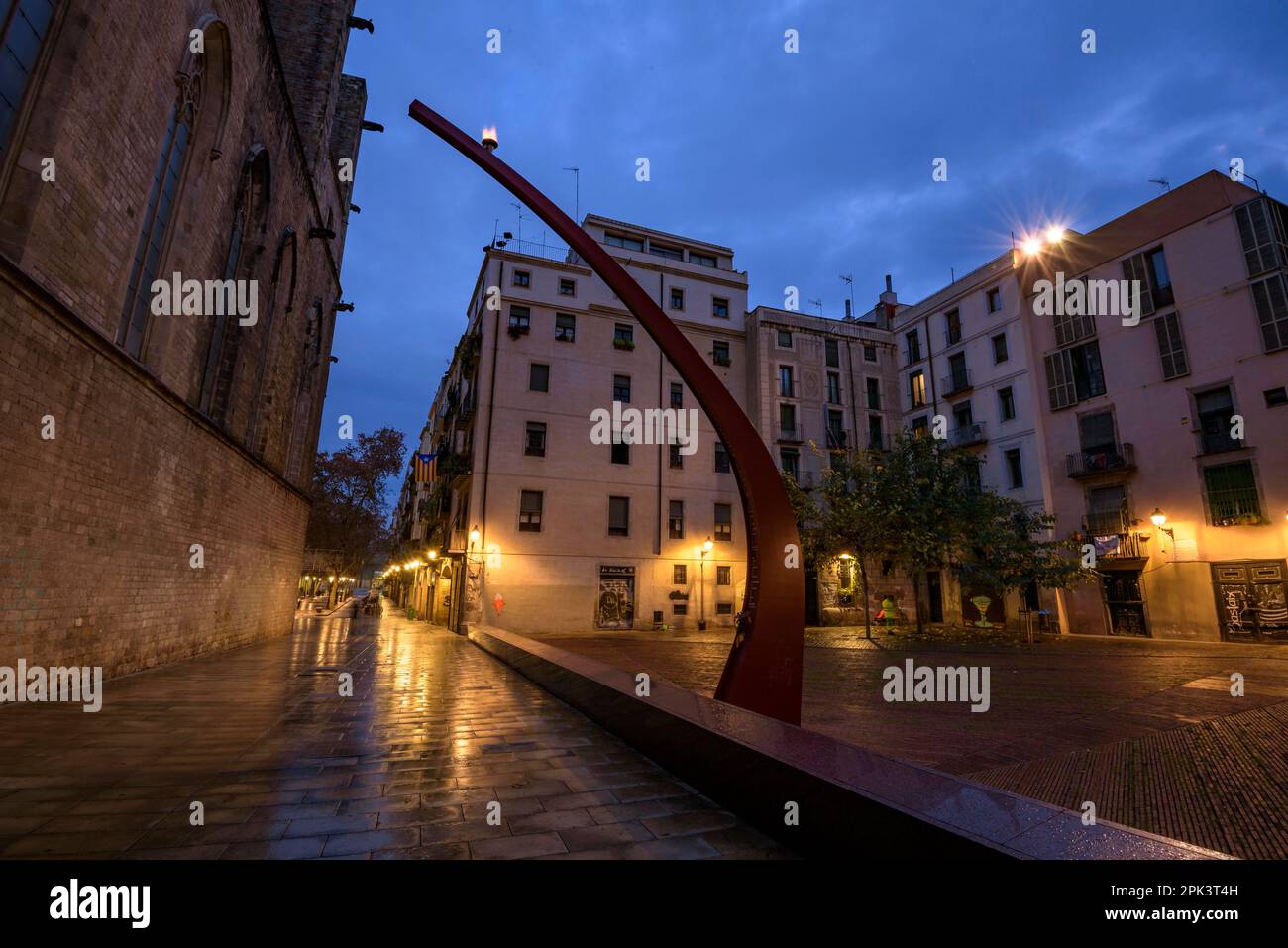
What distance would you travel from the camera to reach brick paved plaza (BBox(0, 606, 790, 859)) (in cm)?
288

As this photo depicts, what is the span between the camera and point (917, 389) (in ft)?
108

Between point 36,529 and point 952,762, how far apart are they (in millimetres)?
9750

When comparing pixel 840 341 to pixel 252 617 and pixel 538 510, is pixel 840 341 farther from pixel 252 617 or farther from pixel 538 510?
pixel 252 617

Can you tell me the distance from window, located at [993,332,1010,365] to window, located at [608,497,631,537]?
19056 mm

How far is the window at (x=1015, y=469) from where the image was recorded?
88.3 feet

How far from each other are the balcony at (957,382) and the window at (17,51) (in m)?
32.7

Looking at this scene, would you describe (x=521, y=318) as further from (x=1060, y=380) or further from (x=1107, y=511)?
(x=1107, y=511)

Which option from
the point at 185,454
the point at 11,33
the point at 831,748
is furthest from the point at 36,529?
the point at 831,748

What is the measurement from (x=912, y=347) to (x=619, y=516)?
19.9 m

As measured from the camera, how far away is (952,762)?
5.30 metres

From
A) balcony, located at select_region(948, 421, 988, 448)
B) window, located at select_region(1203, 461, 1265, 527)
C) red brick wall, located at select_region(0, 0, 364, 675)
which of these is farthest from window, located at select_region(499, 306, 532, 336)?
window, located at select_region(1203, 461, 1265, 527)

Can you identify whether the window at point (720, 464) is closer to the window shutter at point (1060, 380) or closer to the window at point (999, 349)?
the window at point (999, 349)

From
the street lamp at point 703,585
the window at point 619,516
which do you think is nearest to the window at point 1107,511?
the street lamp at point 703,585
